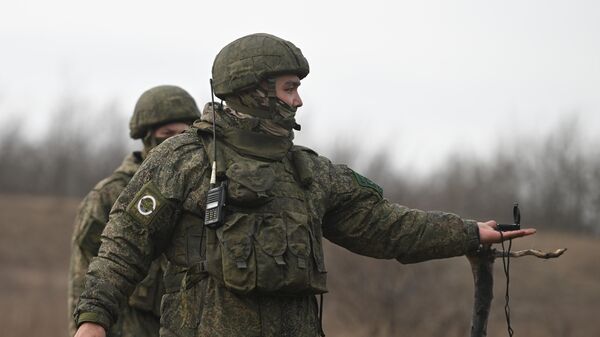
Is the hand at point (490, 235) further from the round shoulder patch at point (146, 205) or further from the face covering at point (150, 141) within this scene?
the face covering at point (150, 141)

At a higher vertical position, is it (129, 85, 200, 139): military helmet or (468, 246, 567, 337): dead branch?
(129, 85, 200, 139): military helmet

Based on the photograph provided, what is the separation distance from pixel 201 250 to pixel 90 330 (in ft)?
2.20

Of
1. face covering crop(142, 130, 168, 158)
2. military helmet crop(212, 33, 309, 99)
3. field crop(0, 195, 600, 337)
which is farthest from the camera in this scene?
field crop(0, 195, 600, 337)

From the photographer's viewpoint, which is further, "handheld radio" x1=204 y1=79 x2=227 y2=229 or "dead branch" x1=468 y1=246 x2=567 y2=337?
"dead branch" x1=468 y1=246 x2=567 y2=337

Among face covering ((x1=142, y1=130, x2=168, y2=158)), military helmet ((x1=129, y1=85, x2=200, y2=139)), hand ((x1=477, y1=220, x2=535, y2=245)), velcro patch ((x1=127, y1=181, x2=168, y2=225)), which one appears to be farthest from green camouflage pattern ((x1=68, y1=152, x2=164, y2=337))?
hand ((x1=477, y1=220, x2=535, y2=245))

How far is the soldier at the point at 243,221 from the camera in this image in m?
5.05

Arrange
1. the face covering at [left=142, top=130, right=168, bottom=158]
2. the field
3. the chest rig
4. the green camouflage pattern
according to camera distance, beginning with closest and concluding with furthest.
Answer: the chest rig → the green camouflage pattern → the face covering at [left=142, top=130, right=168, bottom=158] → the field

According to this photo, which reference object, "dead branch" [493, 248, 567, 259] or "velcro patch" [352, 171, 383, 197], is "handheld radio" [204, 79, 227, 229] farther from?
"dead branch" [493, 248, 567, 259]

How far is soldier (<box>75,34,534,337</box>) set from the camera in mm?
5047

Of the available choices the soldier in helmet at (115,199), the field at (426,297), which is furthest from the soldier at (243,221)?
the field at (426,297)

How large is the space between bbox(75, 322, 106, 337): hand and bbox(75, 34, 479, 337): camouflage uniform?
0.03 metres

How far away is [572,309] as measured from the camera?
25531mm

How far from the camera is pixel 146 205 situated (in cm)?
515

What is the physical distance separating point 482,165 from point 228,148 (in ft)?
125
